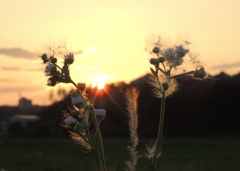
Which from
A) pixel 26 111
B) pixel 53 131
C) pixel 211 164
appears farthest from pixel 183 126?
pixel 26 111

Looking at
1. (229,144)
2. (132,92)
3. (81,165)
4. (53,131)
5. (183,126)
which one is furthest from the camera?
(53,131)

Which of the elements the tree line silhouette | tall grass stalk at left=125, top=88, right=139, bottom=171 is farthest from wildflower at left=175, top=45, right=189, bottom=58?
the tree line silhouette

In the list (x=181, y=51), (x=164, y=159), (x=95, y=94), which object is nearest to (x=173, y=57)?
(x=181, y=51)

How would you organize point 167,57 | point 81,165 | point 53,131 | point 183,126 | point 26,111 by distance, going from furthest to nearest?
1. point 26,111
2. point 53,131
3. point 183,126
4. point 81,165
5. point 167,57

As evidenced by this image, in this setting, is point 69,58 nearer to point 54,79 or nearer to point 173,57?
point 54,79

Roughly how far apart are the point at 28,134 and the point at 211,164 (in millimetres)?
35113

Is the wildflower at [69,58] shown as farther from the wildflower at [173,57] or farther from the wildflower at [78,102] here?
the wildflower at [173,57]

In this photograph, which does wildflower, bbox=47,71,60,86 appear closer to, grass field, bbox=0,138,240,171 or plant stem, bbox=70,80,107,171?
plant stem, bbox=70,80,107,171

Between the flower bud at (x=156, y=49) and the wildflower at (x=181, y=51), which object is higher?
the flower bud at (x=156, y=49)

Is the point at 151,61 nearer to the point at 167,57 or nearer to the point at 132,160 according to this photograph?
the point at 167,57

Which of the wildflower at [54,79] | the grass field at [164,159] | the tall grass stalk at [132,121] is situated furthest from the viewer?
the grass field at [164,159]

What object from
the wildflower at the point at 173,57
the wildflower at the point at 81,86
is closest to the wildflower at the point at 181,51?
the wildflower at the point at 173,57

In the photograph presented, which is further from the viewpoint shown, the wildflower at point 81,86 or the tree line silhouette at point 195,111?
the tree line silhouette at point 195,111

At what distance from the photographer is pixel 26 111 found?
106 metres
